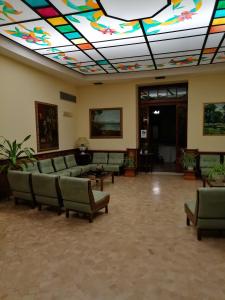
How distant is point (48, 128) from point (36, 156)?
3.61ft

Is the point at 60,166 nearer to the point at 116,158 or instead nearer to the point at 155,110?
the point at 116,158

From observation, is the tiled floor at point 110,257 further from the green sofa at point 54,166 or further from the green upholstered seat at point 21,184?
the green sofa at point 54,166

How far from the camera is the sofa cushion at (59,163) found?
6.96 m

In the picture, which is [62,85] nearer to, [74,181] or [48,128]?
[48,128]

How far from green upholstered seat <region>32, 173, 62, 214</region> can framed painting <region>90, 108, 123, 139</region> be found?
482 centimetres

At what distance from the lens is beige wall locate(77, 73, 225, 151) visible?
25.4 feet

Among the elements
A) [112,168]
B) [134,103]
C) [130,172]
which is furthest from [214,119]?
[112,168]

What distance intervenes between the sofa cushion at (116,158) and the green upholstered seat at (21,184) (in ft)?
13.4

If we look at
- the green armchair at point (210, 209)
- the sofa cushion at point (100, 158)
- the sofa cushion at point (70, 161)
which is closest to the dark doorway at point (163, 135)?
the sofa cushion at point (100, 158)

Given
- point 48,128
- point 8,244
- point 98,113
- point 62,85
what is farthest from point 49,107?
point 8,244

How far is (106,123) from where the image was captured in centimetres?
898

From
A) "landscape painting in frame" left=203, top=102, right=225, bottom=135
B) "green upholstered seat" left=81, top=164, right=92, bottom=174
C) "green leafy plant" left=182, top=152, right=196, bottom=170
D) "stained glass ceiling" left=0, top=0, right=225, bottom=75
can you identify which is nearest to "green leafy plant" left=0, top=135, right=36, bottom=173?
"green upholstered seat" left=81, top=164, right=92, bottom=174

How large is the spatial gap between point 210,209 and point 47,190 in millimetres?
3002

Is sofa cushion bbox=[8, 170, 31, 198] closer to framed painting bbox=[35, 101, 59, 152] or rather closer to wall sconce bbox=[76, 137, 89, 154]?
framed painting bbox=[35, 101, 59, 152]
